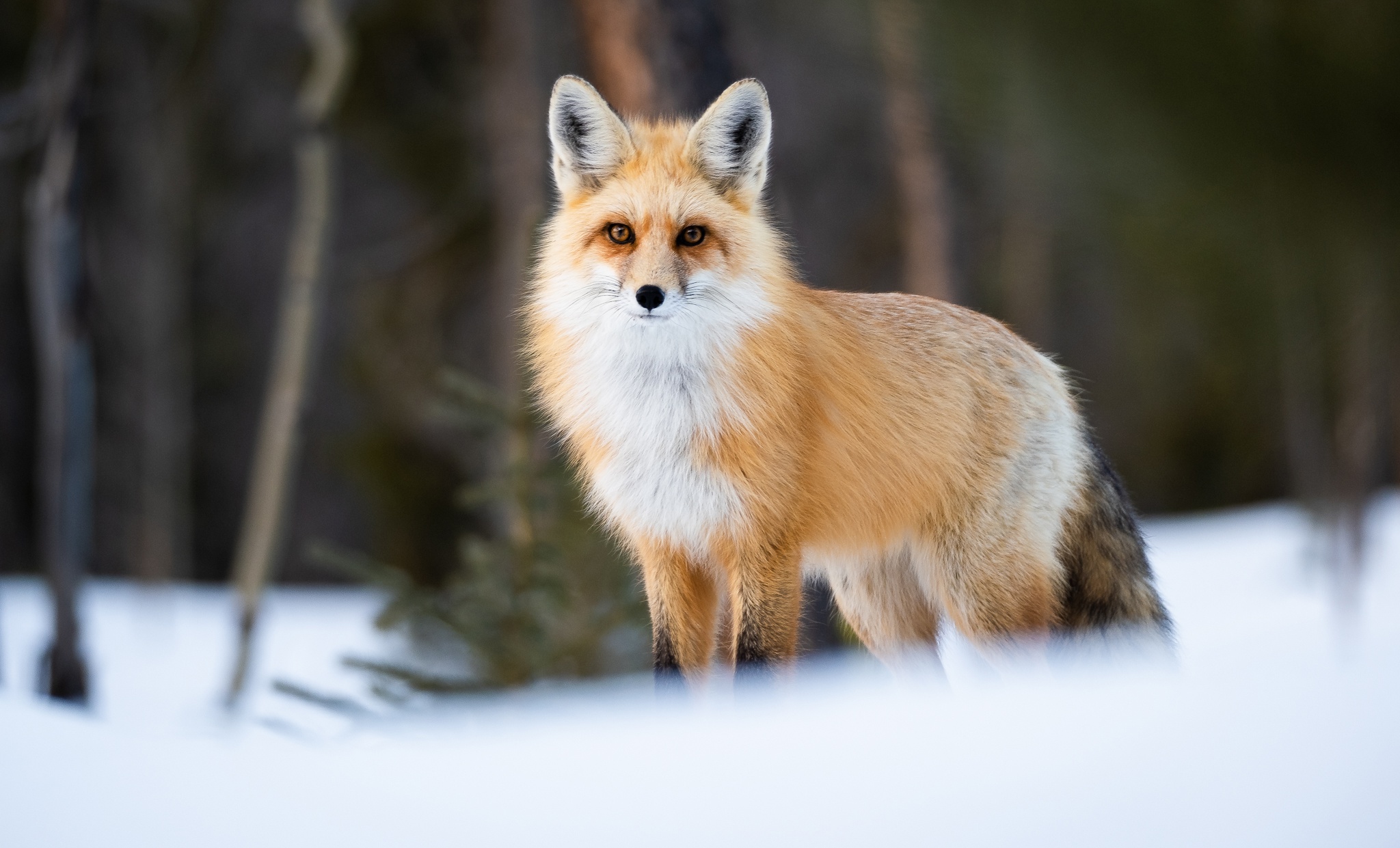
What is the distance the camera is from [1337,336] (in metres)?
1.33

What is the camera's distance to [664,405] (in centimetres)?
315

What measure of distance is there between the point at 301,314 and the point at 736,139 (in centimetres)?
488

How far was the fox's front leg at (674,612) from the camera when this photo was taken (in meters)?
3.16

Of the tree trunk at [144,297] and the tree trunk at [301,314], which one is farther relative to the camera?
the tree trunk at [144,297]

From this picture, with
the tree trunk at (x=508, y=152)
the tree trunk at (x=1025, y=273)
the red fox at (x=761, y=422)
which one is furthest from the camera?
the tree trunk at (x=1025, y=273)

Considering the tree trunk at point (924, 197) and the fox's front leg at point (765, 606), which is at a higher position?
the tree trunk at point (924, 197)

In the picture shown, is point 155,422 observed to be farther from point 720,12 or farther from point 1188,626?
point 1188,626

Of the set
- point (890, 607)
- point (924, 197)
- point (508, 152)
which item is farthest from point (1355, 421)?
point (508, 152)

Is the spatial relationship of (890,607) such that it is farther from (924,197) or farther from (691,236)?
(924,197)

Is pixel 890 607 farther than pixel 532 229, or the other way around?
pixel 532 229

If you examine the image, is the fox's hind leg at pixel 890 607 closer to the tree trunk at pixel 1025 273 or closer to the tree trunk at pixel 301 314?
the tree trunk at pixel 301 314

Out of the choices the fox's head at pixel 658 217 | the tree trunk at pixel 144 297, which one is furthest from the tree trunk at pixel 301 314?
the tree trunk at pixel 144 297

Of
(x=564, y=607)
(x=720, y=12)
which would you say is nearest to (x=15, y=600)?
(x=564, y=607)

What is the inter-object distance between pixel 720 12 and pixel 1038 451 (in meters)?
3.43
